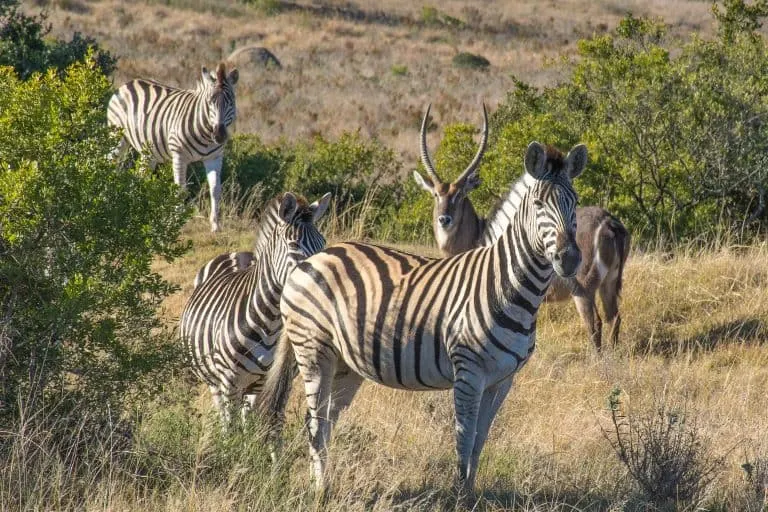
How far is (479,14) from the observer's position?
56.1m

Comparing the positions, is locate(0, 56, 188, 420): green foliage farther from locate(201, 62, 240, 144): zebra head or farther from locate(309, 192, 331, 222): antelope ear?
locate(201, 62, 240, 144): zebra head

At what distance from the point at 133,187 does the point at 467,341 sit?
220 cm

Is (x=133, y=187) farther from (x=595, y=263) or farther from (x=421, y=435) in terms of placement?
(x=595, y=263)

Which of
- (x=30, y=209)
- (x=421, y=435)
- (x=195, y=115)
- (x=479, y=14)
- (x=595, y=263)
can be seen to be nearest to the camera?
(x=30, y=209)

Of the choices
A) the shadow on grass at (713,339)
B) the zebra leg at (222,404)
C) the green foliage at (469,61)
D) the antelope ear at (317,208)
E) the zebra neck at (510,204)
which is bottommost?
the shadow on grass at (713,339)

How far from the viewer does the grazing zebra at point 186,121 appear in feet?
44.8

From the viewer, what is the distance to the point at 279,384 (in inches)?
262

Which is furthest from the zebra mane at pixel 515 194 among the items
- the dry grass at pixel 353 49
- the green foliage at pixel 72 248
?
the dry grass at pixel 353 49

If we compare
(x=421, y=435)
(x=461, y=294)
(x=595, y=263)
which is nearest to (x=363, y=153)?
(x=595, y=263)

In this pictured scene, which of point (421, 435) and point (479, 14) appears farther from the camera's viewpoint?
point (479, 14)

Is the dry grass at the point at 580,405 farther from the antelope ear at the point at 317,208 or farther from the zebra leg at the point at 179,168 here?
the antelope ear at the point at 317,208

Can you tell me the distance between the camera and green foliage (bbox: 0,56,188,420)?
20.1ft

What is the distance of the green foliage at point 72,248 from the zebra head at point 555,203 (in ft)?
7.18

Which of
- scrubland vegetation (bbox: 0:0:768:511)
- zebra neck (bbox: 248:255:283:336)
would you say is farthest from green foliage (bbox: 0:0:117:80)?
zebra neck (bbox: 248:255:283:336)
